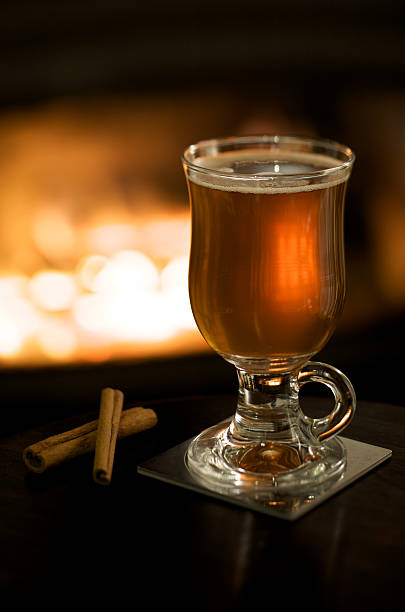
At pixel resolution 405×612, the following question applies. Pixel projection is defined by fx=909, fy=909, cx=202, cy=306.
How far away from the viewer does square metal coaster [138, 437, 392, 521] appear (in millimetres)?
897

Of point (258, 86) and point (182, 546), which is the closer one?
point (182, 546)

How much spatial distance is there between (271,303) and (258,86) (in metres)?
1.26

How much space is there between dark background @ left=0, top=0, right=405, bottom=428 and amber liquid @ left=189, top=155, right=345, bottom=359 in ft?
3.63

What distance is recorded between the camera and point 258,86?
2107mm

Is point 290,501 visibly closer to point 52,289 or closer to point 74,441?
point 74,441

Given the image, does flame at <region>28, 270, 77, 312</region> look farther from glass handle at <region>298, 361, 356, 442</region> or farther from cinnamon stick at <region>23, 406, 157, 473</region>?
glass handle at <region>298, 361, 356, 442</region>

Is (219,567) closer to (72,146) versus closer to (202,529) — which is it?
(202,529)

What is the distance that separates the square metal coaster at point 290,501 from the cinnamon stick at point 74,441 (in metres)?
0.07

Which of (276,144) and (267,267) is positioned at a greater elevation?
(276,144)

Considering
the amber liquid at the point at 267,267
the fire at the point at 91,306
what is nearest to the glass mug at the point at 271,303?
the amber liquid at the point at 267,267

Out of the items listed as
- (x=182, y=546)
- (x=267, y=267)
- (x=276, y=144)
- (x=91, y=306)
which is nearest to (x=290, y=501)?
(x=182, y=546)

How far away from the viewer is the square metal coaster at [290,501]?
897 millimetres

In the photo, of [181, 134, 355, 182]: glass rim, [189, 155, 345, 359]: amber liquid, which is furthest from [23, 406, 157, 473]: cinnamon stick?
[181, 134, 355, 182]: glass rim

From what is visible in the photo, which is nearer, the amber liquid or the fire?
the amber liquid
